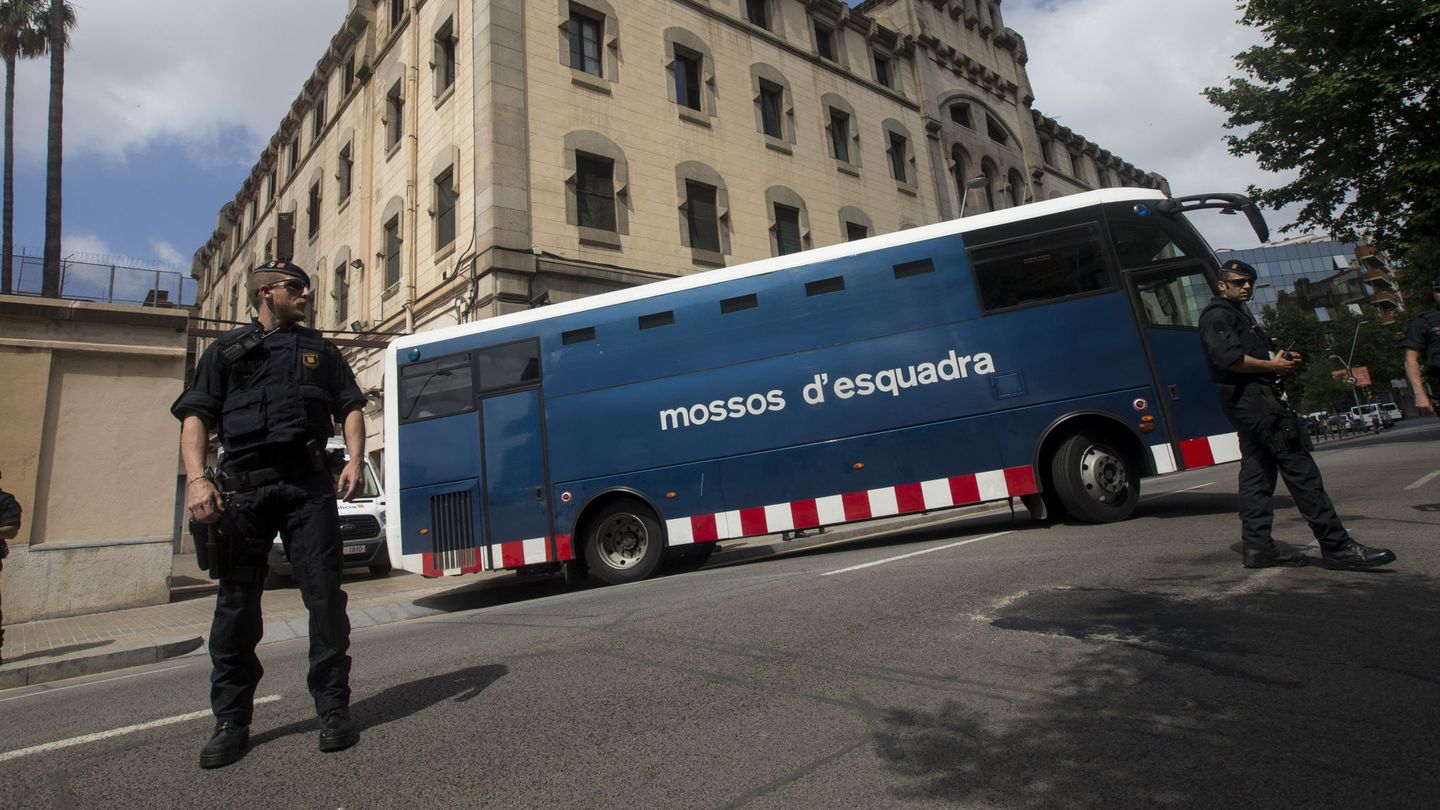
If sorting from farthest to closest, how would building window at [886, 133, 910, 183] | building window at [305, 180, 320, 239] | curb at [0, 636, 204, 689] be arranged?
building window at [886, 133, 910, 183], building window at [305, 180, 320, 239], curb at [0, 636, 204, 689]

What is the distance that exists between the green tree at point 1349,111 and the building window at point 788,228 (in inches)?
431

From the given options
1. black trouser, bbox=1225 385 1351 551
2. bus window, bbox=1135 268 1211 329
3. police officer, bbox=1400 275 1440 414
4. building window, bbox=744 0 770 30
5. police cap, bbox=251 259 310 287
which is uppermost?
→ building window, bbox=744 0 770 30

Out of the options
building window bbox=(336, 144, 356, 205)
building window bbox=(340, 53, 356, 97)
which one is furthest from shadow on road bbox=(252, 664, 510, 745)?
building window bbox=(340, 53, 356, 97)

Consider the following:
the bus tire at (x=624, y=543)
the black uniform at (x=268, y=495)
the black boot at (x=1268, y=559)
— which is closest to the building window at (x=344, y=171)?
the bus tire at (x=624, y=543)

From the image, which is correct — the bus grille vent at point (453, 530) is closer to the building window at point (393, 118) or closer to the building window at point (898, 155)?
the building window at point (393, 118)

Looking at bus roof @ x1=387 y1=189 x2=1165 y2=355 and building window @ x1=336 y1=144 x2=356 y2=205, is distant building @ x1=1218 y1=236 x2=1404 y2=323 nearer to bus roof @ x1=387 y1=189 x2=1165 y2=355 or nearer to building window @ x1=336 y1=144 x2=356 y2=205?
building window @ x1=336 y1=144 x2=356 y2=205

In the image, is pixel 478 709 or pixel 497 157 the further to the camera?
pixel 497 157

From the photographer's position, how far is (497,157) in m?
14.0

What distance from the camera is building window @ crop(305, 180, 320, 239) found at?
2255 centimetres

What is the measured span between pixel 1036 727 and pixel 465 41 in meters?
17.0

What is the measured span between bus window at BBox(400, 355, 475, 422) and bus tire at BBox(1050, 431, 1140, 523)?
667 cm

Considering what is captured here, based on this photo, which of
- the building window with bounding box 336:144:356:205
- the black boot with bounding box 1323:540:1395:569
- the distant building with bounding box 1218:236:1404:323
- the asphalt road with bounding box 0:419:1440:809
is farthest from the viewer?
the distant building with bounding box 1218:236:1404:323

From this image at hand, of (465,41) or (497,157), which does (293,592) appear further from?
(465,41)

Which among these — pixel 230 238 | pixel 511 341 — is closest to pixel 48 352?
pixel 511 341
